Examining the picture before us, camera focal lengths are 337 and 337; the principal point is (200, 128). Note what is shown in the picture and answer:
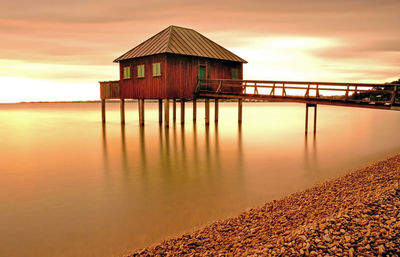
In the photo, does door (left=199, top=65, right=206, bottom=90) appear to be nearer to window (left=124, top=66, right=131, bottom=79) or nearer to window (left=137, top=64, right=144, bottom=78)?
window (left=137, top=64, right=144, bottom=78)

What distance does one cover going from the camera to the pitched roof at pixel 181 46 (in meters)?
26.0

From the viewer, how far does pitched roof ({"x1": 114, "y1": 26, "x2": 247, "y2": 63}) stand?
1024 inches

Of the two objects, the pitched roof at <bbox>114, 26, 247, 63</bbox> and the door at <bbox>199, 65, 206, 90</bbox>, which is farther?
the door at <bbox>199, 65, 206, 90</bbox>

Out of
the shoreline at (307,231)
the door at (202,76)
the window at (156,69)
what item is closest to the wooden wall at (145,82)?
the window at (156,69)

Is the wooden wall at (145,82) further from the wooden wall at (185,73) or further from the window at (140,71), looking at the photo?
the wooden wall at (185,73)

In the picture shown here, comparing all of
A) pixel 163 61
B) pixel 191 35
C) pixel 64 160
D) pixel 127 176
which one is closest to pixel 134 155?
pixel 64 160

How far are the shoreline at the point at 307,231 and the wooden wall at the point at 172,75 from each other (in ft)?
61.5

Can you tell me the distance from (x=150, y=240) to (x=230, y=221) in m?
1.81

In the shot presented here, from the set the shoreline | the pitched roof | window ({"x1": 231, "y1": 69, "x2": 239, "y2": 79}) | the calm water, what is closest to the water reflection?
the calm water

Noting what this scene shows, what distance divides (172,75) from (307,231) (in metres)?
21.6

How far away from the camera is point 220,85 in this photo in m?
25.9

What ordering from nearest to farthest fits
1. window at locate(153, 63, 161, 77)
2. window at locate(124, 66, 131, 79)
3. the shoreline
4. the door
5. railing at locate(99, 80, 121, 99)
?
the shoreline → window at locate(153, 63, 161, 77) → the door → window at locate(124, 66, 131, 79) → railing at locate(99, 80, 121, 99)

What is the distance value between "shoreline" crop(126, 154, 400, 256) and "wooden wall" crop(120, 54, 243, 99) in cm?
1874

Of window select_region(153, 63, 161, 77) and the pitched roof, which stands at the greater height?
the pitched roof
